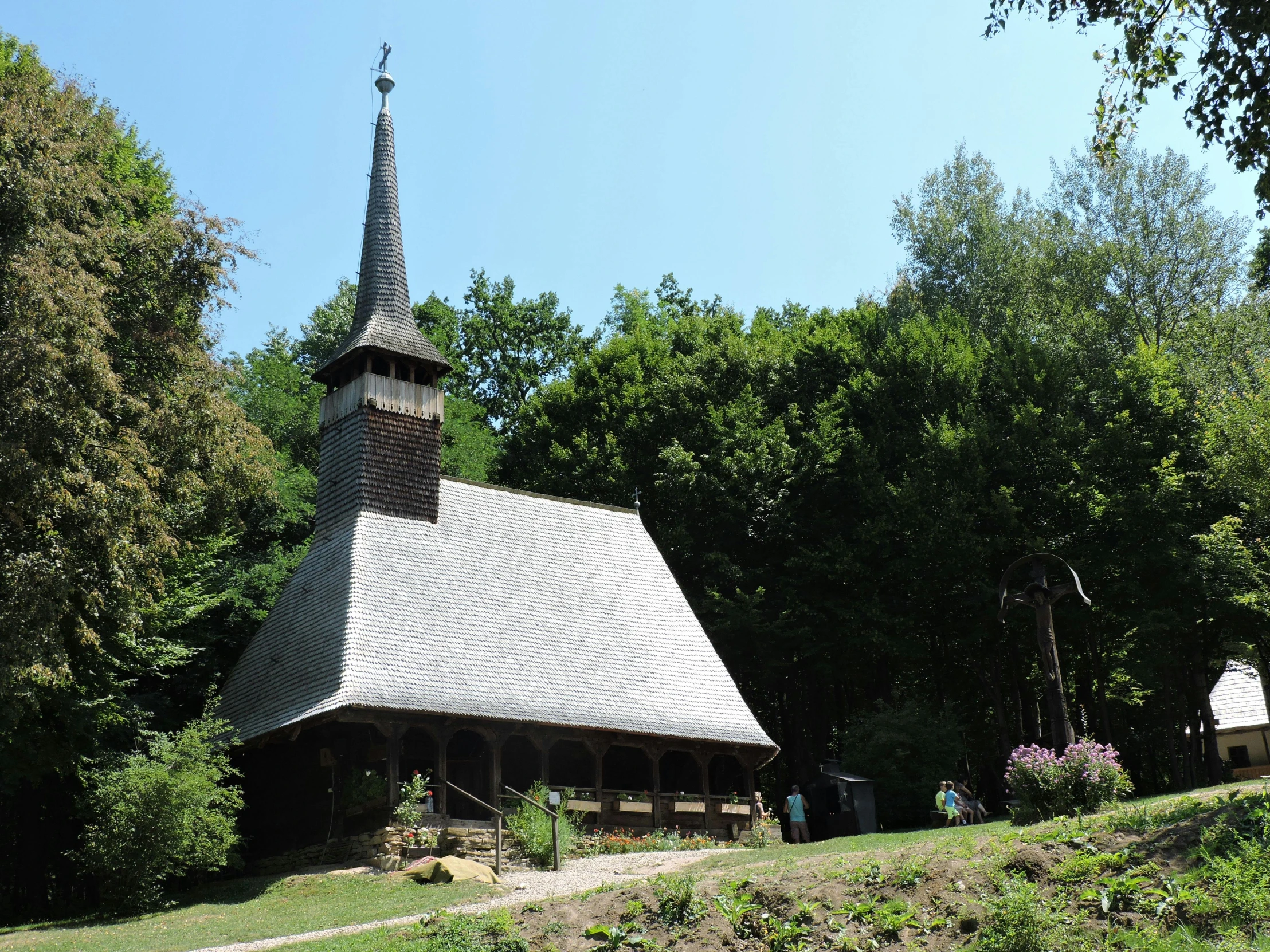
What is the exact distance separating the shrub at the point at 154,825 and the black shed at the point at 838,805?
12.7 meters

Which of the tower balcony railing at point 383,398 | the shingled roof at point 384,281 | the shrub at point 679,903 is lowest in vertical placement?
the shrub at point 679,903

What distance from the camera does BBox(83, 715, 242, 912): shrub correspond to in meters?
17.7

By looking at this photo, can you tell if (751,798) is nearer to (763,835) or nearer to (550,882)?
(763,835)

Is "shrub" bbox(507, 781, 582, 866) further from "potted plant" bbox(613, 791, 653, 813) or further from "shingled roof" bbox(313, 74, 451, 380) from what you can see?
"shingled roof" bbox(313, 74, 451, 380)

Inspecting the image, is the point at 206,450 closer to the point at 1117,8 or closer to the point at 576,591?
the point at 576,591

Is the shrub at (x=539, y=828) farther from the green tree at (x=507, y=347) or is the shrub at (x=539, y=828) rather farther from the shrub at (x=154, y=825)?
the green tree at (x=507, y=347)

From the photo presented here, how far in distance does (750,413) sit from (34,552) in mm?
22955

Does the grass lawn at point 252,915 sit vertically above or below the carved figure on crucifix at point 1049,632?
below

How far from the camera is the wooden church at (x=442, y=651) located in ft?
72.9

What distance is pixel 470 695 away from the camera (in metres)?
22.4

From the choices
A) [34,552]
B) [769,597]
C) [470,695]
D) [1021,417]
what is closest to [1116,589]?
[1021,417]

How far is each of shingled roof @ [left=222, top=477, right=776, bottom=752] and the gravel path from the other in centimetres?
363

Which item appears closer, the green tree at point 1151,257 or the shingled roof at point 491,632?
the shingled roof at point 491,632

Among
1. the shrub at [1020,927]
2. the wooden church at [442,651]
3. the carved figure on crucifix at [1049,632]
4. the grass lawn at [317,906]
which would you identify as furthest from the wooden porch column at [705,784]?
the shrub at [1020,927]
